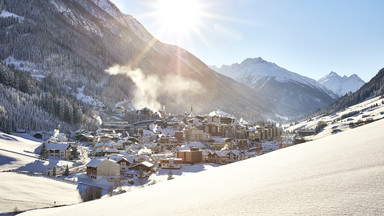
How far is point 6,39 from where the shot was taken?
165 meters

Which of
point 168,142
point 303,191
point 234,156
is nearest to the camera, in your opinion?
point 303,191

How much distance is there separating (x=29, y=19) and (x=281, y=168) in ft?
726

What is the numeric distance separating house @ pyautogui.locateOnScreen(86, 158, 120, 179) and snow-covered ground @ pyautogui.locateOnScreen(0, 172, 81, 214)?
7.82 metres

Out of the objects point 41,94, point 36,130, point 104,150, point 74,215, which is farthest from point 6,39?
point 74,215

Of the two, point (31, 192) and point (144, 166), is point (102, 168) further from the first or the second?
point (31, 192)

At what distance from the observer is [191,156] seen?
5672 cm

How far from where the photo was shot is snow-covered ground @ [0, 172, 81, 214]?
21.9m

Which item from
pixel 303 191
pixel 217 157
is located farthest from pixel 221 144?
pixel 303 191

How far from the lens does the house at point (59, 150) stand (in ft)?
179

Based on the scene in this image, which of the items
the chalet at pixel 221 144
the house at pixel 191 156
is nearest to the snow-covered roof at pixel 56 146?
the house at pixel 191 156

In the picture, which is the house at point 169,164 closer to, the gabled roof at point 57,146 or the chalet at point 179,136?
the gabled roof at point 57,146

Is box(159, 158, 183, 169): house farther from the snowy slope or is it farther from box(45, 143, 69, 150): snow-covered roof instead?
the snowy slope

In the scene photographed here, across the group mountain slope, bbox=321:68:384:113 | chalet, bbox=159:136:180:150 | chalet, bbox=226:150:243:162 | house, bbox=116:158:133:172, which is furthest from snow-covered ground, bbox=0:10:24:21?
mountain slope, bbox=321:68:384:113

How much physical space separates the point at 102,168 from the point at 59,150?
17121mm
